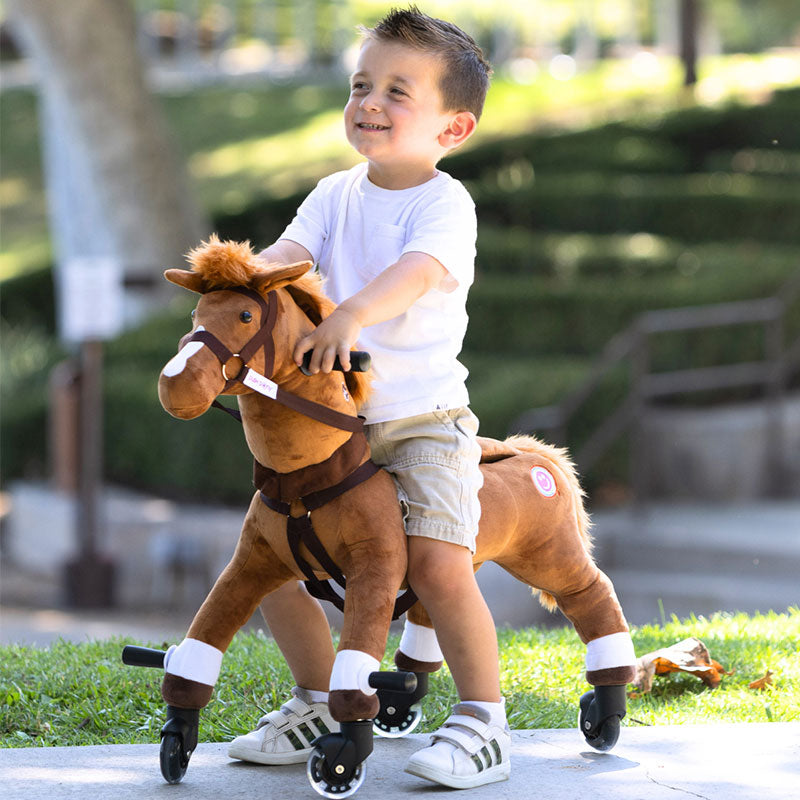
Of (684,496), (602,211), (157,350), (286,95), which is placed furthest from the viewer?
(286,95)

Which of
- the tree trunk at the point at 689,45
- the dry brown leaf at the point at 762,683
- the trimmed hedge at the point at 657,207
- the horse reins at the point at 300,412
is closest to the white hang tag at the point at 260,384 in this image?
the horse reins at the point at 300,412

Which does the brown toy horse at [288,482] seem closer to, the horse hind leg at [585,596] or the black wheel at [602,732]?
the horse hind leg at [585,596]

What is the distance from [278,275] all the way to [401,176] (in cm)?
57

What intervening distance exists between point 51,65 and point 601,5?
25.5 m

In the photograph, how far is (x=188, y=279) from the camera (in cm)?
310

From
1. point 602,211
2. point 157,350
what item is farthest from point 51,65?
point 602,211

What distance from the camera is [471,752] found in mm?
3289

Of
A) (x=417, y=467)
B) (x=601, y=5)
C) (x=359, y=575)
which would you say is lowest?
(x=359, y=575)

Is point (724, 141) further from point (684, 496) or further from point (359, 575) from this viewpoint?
point (359, 575)

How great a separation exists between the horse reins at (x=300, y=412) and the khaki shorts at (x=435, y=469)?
0.29ft

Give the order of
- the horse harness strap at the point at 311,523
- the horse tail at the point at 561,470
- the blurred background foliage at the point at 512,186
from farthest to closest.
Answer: the blurred background foliage at the point at 512,186 < the horse tail at the point at 561,470 < the horse harness strap at the point at 311,523

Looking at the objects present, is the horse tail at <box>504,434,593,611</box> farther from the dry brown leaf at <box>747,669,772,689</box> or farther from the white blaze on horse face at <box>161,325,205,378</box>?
the white blaze on horse face at <box>161,325,205,378</box>

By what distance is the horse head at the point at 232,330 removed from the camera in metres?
2.92

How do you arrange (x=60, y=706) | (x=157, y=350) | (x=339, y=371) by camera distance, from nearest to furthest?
(x=339, y=371) → (x=60, y=706) → (x=157, y=350)
